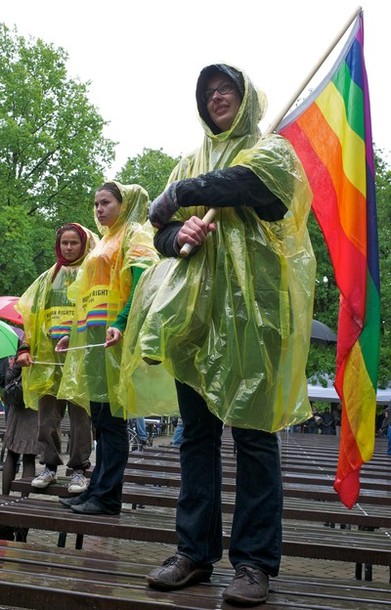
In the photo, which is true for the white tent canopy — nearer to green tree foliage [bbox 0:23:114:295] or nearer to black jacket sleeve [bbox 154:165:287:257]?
green tree foliage [bbox 0:23:114:295]

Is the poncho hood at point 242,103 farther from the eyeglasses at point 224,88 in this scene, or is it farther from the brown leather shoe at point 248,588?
the brown leather shoe at point 248,588

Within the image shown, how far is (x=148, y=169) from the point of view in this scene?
3794 cm

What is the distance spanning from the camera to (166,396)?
388cm

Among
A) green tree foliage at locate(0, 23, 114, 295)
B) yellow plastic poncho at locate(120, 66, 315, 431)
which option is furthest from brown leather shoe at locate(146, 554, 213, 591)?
green tree foliage at locate(0, 23, 114, 295)

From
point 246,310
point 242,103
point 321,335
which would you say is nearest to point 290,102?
point 242,103

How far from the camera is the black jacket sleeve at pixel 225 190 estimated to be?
287cm

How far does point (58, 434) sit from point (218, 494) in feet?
9.01

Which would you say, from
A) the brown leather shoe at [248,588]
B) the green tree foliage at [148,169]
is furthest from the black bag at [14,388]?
the green tree foliage at [148,169]

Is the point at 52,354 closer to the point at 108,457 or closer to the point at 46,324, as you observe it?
the point at 46,324

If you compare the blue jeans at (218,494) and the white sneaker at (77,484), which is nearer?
the blue jeans at (218,494)

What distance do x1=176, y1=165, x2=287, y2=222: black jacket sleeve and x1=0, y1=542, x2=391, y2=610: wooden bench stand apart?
141 cm

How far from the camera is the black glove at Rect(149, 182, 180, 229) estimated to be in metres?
2.99

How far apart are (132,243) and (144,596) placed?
2254 millimetres

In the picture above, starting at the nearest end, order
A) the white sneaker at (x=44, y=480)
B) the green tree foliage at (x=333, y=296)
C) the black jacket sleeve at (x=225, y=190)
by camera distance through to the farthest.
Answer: the black jacket sleeve at (x=225, y=190) < the white sneaker at (x=44, y=480) < the green tree foliage at (x=333, y=296)
